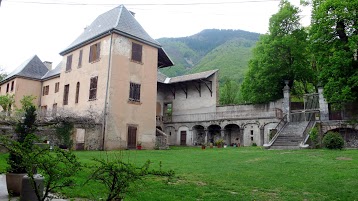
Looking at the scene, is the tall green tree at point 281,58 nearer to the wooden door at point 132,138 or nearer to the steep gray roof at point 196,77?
the steep gray roof at point 196,77

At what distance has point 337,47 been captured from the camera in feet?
74.2

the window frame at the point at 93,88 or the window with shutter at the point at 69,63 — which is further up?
the window with shutter at the point at 69,63

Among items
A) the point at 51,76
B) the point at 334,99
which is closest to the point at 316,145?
the point at 334,99

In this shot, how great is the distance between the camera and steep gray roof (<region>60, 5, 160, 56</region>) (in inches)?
950

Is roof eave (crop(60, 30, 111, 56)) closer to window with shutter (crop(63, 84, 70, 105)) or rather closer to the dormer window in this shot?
the dormer window

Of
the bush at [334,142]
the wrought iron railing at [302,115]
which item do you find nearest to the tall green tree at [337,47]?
the wrought iron railing at [302,115]

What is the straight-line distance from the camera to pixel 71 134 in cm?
2080

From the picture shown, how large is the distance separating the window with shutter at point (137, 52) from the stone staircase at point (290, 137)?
12.9m

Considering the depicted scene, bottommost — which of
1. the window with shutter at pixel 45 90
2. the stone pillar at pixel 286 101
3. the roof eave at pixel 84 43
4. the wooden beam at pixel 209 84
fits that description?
the stone pillar at pixel 286 101

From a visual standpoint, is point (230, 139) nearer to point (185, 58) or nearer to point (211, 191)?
point (211, 191)

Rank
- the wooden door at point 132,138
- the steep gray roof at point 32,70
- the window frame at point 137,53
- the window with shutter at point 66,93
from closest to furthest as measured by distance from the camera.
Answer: the wooden door at point 132,138
the window frame at point 137,53
the window with shutter at point 66,93
the steep gray roof at point 32,70

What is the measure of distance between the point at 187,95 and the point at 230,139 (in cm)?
773

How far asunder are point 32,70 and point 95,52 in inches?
579

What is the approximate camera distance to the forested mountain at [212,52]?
70.3m
